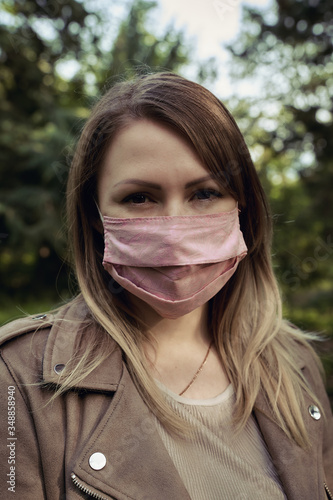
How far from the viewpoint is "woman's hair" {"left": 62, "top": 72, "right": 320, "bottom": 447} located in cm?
166

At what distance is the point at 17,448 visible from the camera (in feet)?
4.65

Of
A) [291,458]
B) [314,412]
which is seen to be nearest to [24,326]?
[291,458]

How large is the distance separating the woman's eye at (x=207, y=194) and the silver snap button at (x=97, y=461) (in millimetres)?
990

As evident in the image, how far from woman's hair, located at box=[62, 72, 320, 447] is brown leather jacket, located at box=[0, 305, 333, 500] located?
3.0 inches

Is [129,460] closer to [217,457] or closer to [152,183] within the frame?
[217,457]

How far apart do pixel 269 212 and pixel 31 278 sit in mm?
11700

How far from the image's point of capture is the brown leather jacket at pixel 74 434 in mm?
1406

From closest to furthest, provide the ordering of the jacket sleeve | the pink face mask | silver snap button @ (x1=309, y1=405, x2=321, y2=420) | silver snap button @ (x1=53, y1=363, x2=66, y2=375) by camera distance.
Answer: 1. the jacket sleeve
2. silver snap button @ (x1=53, y1=363, x2=66, y2=375)
3. the pink face mask
4. silver snap button @ (x1=309, y1=405, x2=321, y2=420)

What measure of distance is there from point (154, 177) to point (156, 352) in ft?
2.42

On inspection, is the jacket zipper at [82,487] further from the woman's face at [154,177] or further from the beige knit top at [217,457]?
the woman's face at [154,177]

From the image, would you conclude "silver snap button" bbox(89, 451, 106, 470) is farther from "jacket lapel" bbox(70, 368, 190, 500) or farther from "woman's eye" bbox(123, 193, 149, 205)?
"woman's eye" bbox(123, 193, 149, 205)

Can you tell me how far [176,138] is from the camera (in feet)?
5.33

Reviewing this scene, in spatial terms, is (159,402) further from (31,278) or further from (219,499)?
(31,278)

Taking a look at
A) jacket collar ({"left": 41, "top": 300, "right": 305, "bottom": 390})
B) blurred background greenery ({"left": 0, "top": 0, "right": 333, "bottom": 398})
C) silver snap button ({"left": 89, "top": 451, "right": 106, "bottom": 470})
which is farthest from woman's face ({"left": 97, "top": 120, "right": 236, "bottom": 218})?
blurred background greenery ({"left": 0, "top": 0, "right": 333, "bottom": 398})
